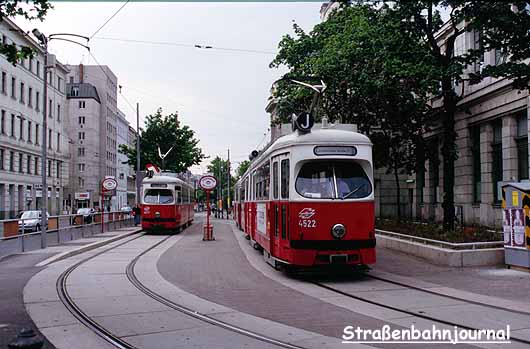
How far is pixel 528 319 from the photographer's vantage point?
8.33 m

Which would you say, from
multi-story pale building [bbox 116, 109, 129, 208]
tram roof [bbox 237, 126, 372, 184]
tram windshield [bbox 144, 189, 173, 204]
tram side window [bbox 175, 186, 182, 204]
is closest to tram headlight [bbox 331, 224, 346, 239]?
tram roof [bbox 237, 126, 372, 184]

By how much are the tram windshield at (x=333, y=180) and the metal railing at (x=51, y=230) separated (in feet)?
33.4

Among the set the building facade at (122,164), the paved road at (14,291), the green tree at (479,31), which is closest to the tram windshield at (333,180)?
the green tree at (479,31)

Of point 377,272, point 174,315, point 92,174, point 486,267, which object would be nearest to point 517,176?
point 486,267

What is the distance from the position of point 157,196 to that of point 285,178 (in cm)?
1832

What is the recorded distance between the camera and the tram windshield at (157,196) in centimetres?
3003

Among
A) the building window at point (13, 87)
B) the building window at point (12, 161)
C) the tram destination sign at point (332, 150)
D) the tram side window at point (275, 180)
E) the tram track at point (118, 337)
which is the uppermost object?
the building window at point (13, 87)

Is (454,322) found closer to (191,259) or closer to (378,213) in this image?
(191,259)

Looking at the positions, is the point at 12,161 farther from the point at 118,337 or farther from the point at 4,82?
the point at 118,337

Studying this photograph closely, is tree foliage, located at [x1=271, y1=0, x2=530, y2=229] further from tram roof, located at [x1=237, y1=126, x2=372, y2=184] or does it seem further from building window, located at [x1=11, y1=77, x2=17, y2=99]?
building window, located at [x1=11, y1=77, x2=17, y2=99]

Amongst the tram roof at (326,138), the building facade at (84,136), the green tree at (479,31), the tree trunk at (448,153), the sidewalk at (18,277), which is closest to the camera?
the sidewalk at (18,277)

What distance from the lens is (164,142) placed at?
187ft

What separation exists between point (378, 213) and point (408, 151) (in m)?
11.4

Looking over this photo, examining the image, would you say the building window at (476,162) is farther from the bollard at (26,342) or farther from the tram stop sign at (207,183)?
the bollard at (26,342)
